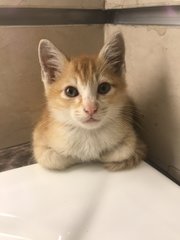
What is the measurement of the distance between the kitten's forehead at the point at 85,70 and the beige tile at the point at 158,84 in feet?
0.61

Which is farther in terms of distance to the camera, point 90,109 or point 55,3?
point 55,3

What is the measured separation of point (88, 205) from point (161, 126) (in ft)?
1.17

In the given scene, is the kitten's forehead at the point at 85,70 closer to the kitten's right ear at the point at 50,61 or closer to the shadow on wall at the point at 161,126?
the kitten's right ear at the point at 50,61

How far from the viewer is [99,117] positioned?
0.74 meters

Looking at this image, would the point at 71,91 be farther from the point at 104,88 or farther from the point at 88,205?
the point at 88,205

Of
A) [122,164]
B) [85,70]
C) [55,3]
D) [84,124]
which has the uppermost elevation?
[55,3]

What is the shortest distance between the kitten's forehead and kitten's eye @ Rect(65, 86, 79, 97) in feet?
0.09

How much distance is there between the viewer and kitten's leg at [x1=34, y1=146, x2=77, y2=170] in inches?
31.7

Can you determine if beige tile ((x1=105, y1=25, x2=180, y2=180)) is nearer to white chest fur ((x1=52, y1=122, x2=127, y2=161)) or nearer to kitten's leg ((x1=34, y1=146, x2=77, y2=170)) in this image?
white chest fur ((x1=52, y1=122, x2=127, y2=161))

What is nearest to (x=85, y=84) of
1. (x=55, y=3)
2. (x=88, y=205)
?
(x=88, y=205)

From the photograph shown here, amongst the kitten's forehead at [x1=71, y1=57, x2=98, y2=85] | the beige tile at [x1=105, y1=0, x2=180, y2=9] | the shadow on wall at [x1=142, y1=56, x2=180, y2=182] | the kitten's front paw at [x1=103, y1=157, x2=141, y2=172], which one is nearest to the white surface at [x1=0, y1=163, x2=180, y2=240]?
the kitten's front paw at [x1=103, y1=157, x2=141, y2=172]

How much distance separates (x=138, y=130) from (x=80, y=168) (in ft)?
0.84

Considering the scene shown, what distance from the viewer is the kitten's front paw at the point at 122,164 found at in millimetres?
806

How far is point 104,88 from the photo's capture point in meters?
0.79
